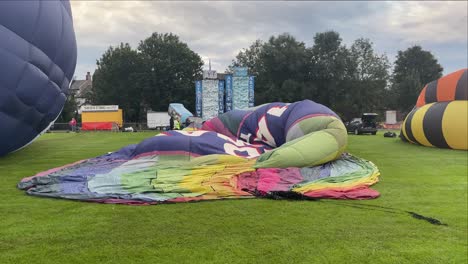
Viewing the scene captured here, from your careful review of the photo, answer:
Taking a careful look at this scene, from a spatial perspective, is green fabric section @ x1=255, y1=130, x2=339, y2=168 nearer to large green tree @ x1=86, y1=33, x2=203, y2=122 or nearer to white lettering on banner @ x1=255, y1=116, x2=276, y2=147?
white lettering on banner @ x1=255, y1=116, x2=276, y2=147

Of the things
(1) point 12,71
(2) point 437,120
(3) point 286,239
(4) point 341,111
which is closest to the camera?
(3) point 286,239

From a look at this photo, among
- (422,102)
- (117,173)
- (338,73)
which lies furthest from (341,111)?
(117,173)

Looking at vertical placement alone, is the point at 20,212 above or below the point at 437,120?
below

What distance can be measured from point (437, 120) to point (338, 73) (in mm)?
34602

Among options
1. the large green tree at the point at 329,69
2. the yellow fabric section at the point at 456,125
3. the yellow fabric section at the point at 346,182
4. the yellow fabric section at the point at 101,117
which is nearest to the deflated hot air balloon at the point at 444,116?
the yellow fabric section at the point at 456,125

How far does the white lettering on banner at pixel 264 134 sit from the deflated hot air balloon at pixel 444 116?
24.0ft

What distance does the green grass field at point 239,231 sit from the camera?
11.7 ft

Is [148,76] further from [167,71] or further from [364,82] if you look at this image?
[364,82]

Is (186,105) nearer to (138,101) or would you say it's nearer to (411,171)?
(138,101)

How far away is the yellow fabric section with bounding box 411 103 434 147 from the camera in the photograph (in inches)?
608

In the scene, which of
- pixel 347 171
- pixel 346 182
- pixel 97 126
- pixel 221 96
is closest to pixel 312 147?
pixel 347 171

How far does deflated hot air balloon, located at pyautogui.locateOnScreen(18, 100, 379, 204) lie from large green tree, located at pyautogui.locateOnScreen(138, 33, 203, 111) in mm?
38595

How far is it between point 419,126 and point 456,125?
2.04 meters

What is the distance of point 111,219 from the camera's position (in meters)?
4.65
